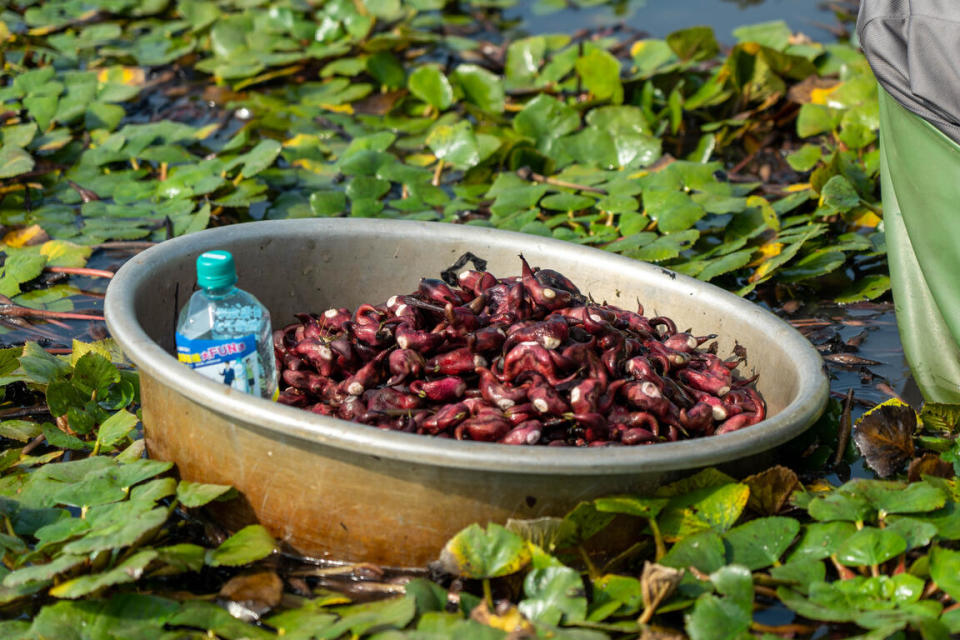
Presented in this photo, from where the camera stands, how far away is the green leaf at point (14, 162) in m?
2.59

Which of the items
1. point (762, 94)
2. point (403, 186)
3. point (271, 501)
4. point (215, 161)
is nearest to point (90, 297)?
point (215, 161)

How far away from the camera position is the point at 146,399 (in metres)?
1.57

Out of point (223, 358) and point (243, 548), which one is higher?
point (223, 358)

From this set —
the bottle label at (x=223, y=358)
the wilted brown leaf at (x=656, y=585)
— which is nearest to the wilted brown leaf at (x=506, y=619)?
the wilted brown leaf at (x=656, y=585)

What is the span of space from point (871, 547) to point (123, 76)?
10.2 ft

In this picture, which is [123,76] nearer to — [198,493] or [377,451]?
[198,493]

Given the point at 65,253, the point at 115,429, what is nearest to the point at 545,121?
the point at 65,253

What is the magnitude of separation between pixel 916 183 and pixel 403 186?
1.48 metres

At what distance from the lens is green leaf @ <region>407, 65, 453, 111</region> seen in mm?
3295

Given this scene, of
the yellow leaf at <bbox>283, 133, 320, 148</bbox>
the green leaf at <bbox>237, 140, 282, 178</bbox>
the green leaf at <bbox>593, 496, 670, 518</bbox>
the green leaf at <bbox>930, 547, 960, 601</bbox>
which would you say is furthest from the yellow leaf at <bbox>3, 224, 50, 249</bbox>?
the green leaf at <bbox>930, 547, 960, 601</bbox>

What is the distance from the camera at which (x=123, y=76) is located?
3.64 m

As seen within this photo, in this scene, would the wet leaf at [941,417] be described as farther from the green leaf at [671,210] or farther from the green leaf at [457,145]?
the green leaf at [457,145]

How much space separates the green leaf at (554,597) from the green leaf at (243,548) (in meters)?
0.37

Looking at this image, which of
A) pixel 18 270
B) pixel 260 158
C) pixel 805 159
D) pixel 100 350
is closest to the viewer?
pixel 100 350
